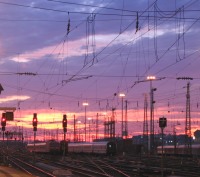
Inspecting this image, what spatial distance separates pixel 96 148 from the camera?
98.2 metres

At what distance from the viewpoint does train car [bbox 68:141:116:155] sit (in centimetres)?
9447

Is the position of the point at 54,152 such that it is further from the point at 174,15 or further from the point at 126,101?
the point at 174,15

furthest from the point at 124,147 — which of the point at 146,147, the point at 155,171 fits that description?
the point at 155,171

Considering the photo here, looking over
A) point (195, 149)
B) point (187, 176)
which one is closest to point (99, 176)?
point (187, 176)

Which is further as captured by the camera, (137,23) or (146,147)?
(146,147)

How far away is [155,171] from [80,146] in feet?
219

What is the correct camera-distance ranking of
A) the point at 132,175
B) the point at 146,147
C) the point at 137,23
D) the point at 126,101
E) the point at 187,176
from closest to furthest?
the point at 137,23 → the point at 187,176 → the point at 132,175 → the point at 126,101 → the point at 146,147

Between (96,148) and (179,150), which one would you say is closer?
(96,148)

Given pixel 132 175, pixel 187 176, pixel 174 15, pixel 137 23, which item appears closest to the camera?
pixel 137 23

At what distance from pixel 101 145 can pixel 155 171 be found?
55972mm

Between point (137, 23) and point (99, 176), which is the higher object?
point (137, 23)

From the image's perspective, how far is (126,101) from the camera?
93.4m

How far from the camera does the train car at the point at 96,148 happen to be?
9447 cm

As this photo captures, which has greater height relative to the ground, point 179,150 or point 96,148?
point 96,148
